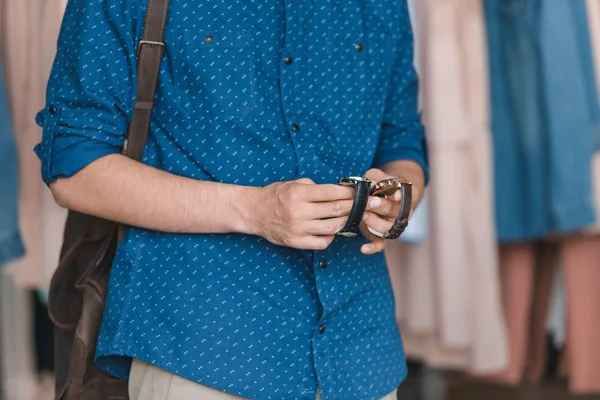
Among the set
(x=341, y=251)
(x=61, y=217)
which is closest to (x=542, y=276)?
(x=61, y=217)

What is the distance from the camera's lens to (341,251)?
1.28 meters

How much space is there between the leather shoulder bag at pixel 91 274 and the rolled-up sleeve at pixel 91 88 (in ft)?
0.07

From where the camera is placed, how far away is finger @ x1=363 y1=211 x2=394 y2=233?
117 cm

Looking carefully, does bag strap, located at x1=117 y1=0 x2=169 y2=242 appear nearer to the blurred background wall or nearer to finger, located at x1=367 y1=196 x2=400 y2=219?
finger, located at x1=367 y1=196 x2=400 y2=219

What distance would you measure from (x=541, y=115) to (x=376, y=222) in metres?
1.59

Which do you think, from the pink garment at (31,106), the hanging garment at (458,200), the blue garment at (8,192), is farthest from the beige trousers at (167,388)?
the hanging garment at (458,200)

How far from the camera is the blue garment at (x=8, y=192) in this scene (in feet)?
6.93

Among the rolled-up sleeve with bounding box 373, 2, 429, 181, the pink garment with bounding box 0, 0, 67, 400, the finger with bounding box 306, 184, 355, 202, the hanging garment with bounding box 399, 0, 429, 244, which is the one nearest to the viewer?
the finger with bounding box 306, 184, 355, 202

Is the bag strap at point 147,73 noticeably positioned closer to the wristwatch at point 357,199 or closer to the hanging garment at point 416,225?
the wristwatch at point 357,199

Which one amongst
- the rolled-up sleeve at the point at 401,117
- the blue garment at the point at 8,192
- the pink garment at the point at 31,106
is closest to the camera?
the rolled-up sleeve at the point at 401,117

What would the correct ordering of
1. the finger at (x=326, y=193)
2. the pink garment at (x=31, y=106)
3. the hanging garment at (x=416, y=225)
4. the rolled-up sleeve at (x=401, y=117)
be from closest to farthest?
the finger at (x=326, y=193)
the rolled-up sleeve at (x=401, y=117)
the pink garment at (x=31, y=106)
the hanging garment at (x=416, y=225)

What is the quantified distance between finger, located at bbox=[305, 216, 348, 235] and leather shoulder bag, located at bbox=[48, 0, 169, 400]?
0.89ft

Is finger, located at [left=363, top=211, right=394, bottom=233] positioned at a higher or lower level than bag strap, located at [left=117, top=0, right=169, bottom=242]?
lower

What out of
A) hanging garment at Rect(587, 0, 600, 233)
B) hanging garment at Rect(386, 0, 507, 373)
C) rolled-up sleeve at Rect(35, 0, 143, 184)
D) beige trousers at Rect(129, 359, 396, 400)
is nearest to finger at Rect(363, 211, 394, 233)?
beige trousers at Rect(129, 359, 396, 400)
